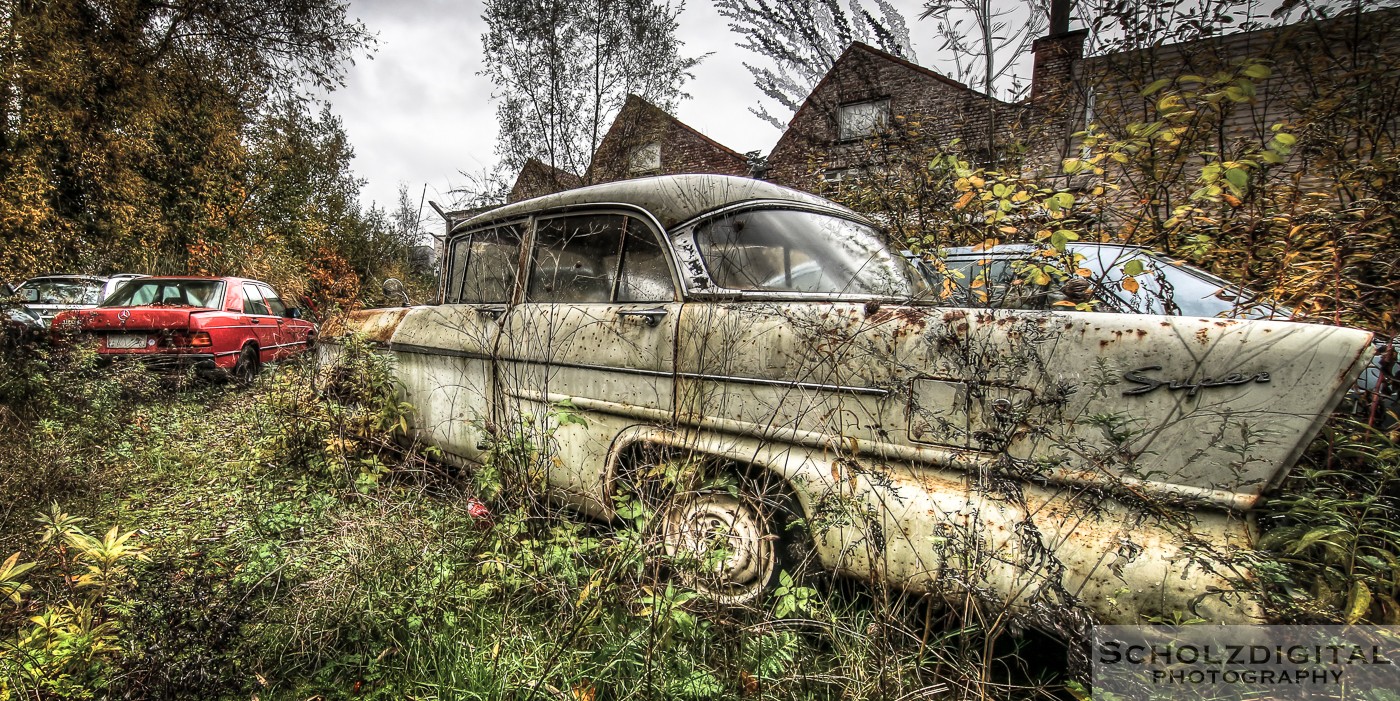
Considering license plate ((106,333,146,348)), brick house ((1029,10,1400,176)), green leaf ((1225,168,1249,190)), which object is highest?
brick house ((1029,10,1400,176))

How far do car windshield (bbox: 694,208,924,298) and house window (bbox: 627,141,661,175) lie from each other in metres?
11.4

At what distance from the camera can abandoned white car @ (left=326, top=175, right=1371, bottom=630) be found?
1.44 meters

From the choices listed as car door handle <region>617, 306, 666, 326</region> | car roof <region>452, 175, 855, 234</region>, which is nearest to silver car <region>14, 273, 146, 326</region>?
car roof <region>452, 175, 855, 234</region>

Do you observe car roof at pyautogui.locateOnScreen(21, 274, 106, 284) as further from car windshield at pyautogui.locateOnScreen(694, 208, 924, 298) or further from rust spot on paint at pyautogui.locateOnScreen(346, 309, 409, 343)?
car windshield at pyautogui.locateOnScreen(694, 208, 924, 298)

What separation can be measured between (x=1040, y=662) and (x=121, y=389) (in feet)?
21.0

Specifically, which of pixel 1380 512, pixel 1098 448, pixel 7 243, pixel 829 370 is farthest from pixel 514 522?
pixel 7 243

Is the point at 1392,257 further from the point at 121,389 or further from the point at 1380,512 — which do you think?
the point at 121,389

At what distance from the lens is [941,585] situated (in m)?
1.61

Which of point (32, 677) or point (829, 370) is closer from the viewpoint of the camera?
point (32, 677)

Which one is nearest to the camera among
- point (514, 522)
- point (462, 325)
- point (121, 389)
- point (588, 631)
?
point (588, 631)

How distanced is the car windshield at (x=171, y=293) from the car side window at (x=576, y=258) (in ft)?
21.1

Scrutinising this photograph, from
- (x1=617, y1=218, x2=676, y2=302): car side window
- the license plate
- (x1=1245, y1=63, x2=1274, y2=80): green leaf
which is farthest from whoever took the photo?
the license plate

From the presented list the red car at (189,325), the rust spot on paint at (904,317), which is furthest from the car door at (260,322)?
the rust spot on paint at (904,317)

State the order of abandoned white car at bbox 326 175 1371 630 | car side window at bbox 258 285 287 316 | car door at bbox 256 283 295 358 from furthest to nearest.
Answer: car side window at bbox 258 285 287 316, car door at bbox 256 283 295 358, abandoned white car at bbox 326 175 1371 630
